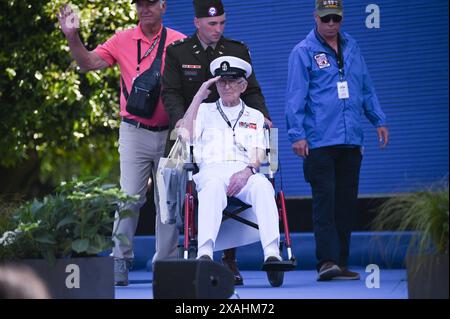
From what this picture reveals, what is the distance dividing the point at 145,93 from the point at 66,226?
179 cm

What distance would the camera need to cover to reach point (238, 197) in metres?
6.79

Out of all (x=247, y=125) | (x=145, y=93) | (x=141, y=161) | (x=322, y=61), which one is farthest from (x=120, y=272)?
(x=322, y=61)

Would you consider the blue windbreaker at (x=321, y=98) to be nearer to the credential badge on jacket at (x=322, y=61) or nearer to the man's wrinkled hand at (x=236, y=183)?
the credential badge on jacket at (x=322, y=61)

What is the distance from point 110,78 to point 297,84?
7.54 m

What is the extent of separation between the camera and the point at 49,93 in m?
13.8

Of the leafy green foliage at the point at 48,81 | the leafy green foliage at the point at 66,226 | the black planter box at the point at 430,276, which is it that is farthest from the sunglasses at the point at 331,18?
the leafy green foliage at the point at 48,81

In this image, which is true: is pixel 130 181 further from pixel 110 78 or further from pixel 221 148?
pixel 110 78

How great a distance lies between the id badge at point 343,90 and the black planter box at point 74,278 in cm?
238

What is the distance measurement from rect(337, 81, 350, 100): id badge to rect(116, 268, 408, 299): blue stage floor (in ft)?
3.91

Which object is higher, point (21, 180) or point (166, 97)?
point (166, 97)

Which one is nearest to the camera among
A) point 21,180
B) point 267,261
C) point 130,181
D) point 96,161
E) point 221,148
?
point 267,261

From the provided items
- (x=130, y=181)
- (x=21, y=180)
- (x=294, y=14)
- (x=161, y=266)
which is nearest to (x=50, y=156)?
(x=21, y=180)

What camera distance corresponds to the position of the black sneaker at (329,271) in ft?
23.5

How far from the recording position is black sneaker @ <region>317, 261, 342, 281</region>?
7.16 metres
